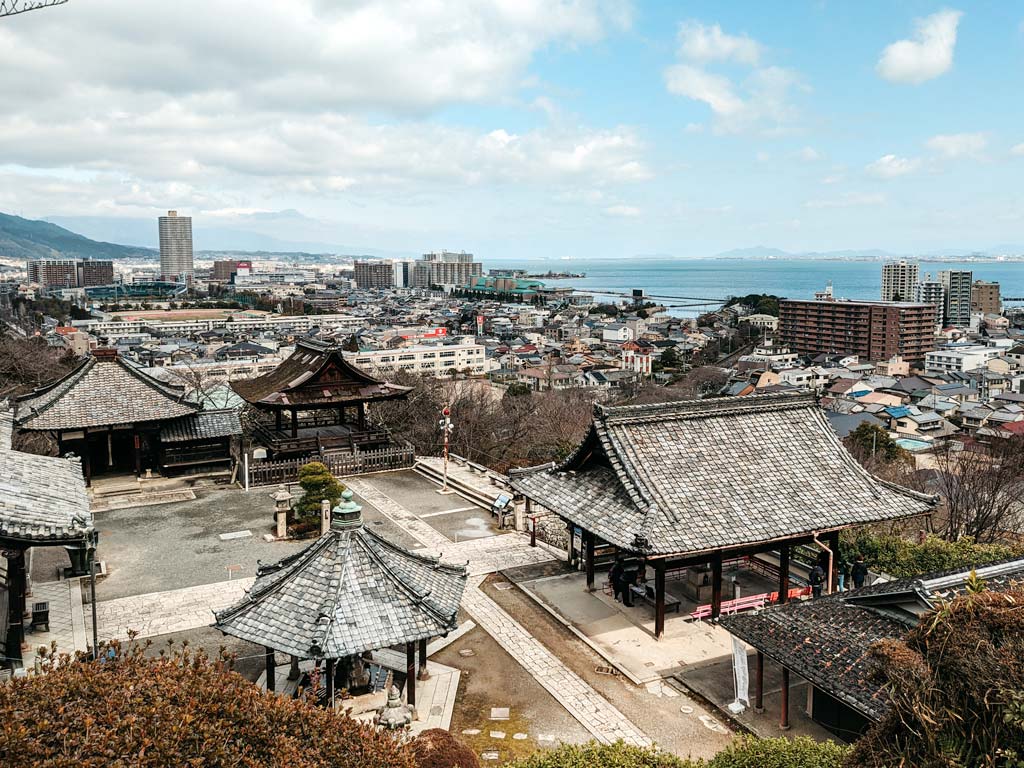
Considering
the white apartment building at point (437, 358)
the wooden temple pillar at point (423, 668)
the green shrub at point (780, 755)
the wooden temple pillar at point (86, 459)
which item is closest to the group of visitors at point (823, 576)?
the green shrub at point (780, 755)

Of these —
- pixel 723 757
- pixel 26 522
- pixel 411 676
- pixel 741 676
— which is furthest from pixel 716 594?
pixel 26 522

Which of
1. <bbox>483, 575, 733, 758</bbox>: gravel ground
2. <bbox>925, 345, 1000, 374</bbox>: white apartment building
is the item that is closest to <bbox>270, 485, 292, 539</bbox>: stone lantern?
<bbox>483, 575, 733, 758</bbox>: gravel ground

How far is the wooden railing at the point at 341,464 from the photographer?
30984 mm

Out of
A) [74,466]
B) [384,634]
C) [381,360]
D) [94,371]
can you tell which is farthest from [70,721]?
[381,360]

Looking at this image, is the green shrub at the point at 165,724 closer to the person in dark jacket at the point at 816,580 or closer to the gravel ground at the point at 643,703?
the gravel ground at the point at 643,703

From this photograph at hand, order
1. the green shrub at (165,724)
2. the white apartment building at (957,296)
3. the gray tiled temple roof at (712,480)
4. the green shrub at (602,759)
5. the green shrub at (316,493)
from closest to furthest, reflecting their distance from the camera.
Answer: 1. the green shrub at (165,724)
2. the green shrub at (602,759)
3. the gray tiled temple roof at (712,480)
4. the green shrub at (316,493)
5. the white apartment building at (957,296)

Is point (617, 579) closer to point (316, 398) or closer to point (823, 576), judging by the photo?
point (823, 576)

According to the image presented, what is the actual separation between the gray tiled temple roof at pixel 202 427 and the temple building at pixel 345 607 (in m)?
18.7

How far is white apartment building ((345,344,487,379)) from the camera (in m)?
109

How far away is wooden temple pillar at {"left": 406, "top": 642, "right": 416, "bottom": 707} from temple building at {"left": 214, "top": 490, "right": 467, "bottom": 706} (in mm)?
17

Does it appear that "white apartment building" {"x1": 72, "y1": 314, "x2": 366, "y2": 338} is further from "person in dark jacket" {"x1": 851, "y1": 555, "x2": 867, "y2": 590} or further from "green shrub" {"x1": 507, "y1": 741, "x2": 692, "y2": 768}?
"green shrub" {"x1": 507, "y1": 741, "x2": 692, "y2": 768}

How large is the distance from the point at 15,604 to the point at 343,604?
679 centimetres

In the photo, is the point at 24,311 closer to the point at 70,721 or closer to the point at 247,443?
the point at 247,443

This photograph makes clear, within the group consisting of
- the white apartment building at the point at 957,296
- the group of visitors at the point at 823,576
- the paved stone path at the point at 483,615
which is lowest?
the paved stone path at the point at 483,615
